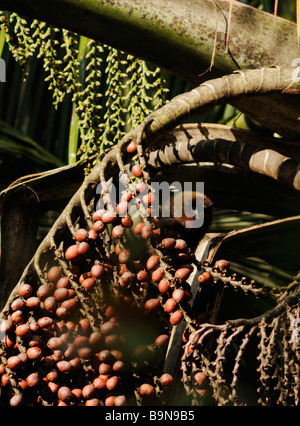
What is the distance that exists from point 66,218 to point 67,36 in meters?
0.56

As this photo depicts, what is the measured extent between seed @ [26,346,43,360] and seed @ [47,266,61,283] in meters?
0.13

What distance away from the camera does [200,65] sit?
1.05 metres

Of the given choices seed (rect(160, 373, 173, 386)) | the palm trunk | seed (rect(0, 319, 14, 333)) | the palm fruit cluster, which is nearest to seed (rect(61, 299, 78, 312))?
the palm fruit cluster

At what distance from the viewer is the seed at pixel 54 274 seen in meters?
0.98

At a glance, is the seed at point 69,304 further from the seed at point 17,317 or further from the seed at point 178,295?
the seed at point 178,295

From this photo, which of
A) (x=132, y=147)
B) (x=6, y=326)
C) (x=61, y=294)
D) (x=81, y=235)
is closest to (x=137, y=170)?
(x=132, y=147)

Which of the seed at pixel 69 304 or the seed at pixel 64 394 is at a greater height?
the seed at pixel 69 304

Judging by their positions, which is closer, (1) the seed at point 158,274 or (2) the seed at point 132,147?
(1) the seed at point 158,274

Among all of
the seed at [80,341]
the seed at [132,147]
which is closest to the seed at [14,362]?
the seed at [80,341]

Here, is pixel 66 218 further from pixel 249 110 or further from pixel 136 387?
pixel 249 110

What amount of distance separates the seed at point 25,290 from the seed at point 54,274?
0.04 meters

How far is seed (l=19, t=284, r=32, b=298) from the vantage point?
96cm

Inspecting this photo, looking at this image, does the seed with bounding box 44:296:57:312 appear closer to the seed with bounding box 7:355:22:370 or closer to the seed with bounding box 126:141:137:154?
the seed with bounding box 7:355:22:370
